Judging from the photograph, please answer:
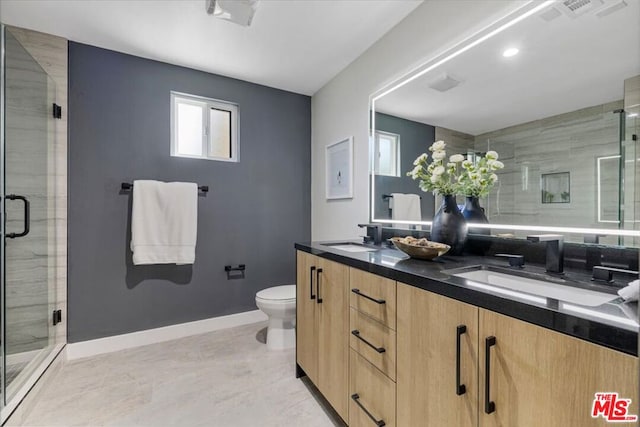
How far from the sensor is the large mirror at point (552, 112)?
3.33 feet

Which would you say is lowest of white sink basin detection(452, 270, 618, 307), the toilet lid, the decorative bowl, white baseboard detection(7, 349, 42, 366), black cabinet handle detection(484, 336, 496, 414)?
white baseboard detection(7, 349, 42, 366)

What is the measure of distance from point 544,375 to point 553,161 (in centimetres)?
95

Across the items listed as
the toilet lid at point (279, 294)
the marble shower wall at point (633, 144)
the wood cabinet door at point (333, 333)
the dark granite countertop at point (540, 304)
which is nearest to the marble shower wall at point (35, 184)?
the toilet lid at point (279, 294)

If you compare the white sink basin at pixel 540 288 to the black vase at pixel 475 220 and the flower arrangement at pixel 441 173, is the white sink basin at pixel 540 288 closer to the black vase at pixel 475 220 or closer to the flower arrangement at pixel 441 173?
the black vase at pixel 475 220

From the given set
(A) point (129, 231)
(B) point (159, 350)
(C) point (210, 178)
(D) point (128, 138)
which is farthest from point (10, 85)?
(B) point (159, 350)

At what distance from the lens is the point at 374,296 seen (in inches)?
45.2

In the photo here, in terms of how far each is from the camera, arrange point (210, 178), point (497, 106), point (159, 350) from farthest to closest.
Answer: point (210, 178)
point (159, 350)
point (497, 106)

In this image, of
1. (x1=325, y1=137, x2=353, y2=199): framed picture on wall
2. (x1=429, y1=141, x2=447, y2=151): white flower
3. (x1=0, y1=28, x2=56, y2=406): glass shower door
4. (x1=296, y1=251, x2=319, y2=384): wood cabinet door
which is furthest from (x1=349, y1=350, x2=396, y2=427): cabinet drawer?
(x1=0, y1=28, x2=56, y2=406): glass shower door

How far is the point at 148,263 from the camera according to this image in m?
2.31

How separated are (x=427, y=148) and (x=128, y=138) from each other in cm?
228

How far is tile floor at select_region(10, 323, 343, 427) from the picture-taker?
4.97 ft

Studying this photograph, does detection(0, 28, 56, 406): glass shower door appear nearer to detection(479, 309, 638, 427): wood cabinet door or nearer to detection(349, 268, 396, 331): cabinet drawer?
detection(349, 268, 396, 331): cabinet drawer

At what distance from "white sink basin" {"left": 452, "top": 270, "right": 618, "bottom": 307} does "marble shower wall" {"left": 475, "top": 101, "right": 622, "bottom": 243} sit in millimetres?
342

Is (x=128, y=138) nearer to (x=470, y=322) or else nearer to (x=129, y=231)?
(x=129, y=231)
